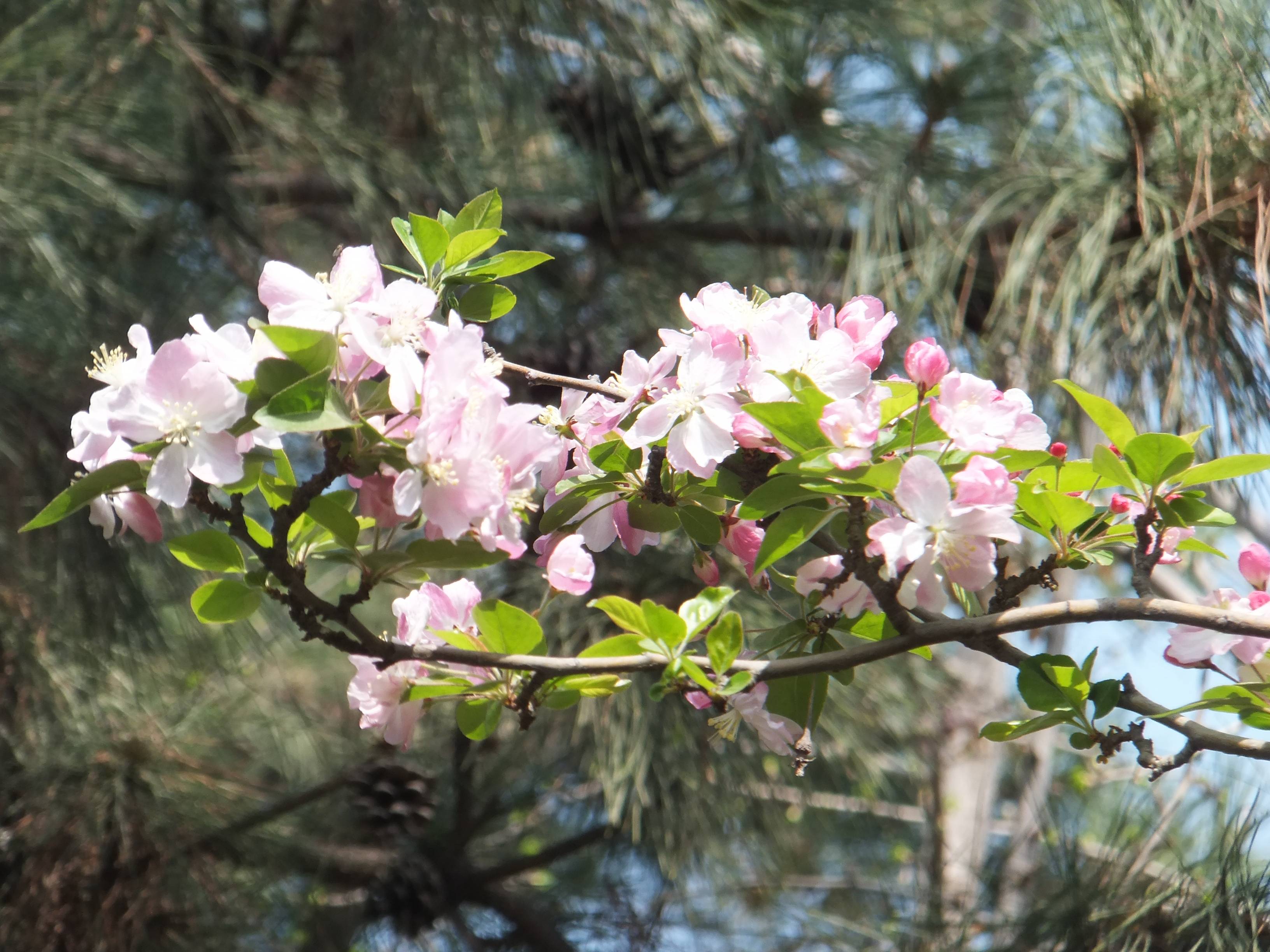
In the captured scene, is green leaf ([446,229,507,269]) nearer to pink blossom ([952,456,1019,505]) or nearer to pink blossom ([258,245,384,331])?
pink blossom ([258,245,384,331])

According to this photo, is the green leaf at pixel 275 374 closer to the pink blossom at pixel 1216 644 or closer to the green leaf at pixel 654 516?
the green leaf at pixel 654 516

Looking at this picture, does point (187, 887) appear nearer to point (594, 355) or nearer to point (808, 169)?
point (594, 355)

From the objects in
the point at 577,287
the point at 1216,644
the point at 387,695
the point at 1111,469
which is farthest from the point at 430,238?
the point at 577,287

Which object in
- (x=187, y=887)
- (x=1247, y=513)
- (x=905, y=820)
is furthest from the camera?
(x=905, y=820)

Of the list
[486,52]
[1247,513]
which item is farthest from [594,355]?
[1247,513]

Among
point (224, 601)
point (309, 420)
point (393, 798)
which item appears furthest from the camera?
point (393, 798)

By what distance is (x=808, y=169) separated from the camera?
165 cm

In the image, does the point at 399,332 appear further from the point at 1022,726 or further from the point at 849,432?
the point at 1022,726

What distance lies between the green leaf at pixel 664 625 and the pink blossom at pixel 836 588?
0.08m

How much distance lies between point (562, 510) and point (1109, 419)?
26cm

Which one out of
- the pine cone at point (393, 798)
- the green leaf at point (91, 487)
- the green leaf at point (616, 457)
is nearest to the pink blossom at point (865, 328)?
the green leaf at point (616, 457)

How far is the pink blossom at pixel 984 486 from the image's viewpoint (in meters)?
0.46

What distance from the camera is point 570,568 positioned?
55 cm

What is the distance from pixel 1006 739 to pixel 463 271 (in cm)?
36
